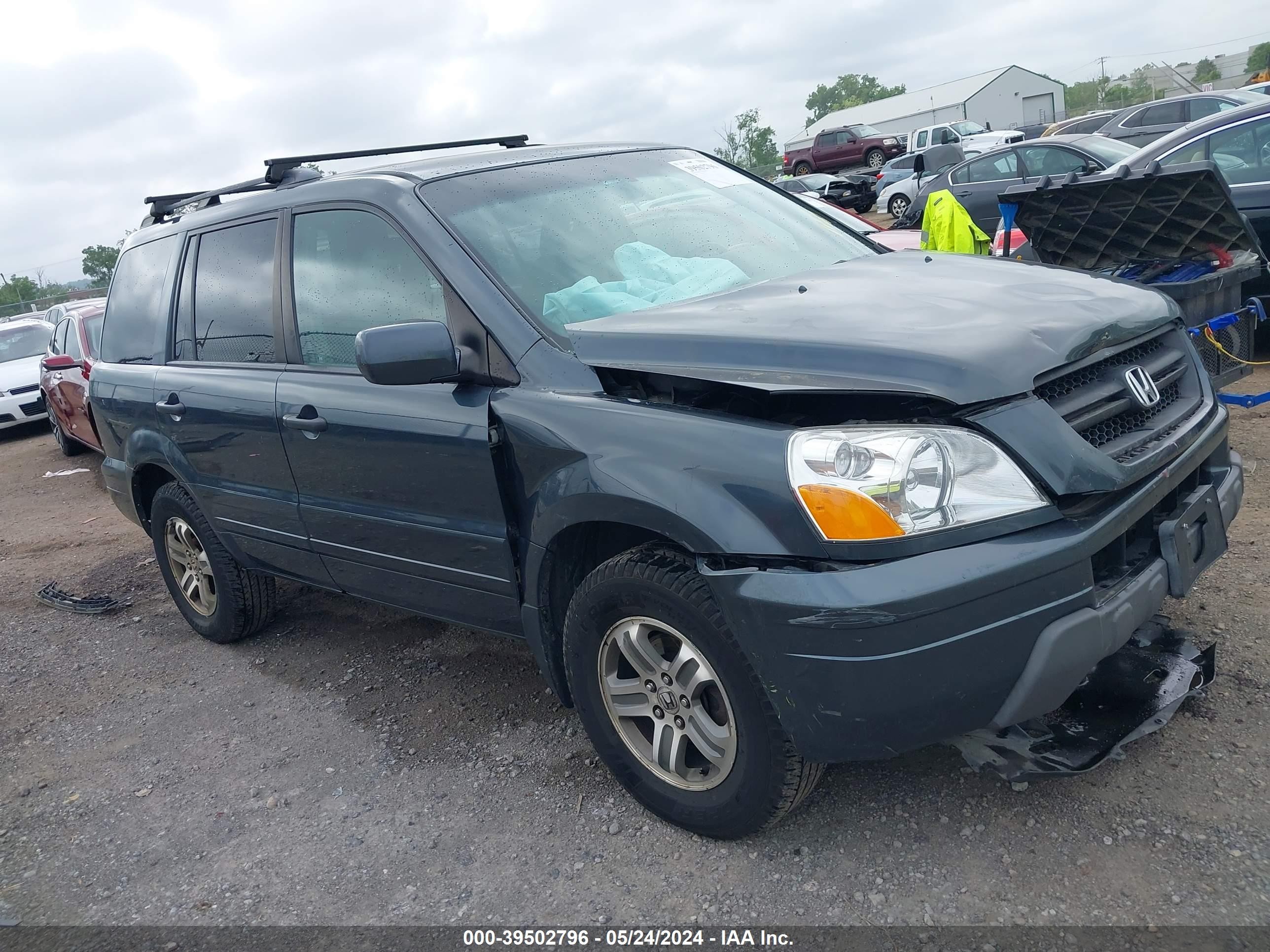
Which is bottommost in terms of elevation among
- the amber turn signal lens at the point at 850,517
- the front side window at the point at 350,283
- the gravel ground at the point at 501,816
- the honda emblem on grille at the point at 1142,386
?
the gravel ground at the point at 501,816

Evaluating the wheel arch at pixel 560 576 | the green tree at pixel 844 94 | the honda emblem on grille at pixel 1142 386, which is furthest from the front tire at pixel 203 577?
the green tree at pixel 844 94

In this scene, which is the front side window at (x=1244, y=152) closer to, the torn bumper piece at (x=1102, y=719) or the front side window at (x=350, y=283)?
the torn bumper piece at (x=1102, y=719)

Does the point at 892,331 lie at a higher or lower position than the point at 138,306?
lower

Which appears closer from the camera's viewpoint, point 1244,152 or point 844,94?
point 1244,152

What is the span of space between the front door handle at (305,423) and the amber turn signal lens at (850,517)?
1.91 meters

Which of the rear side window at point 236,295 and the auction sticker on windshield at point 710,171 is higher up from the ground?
the auction sticker on windshield at point 710,171

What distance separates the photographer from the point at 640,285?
10.4ft

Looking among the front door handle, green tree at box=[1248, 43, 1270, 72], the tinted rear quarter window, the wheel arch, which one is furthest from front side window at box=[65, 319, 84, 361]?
green tree at box=[1248, 43, 1270, 72]

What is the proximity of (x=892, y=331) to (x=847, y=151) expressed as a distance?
35.5m

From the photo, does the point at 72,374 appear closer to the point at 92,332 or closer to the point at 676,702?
the point at 92,332

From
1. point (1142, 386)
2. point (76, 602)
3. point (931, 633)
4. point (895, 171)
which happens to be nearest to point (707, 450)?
point (931, 633)

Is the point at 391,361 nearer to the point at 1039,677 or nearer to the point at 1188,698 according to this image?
the point at 1039,677

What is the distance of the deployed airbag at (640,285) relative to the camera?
9.92 feet

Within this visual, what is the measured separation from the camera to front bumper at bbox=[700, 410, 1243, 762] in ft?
7.13
